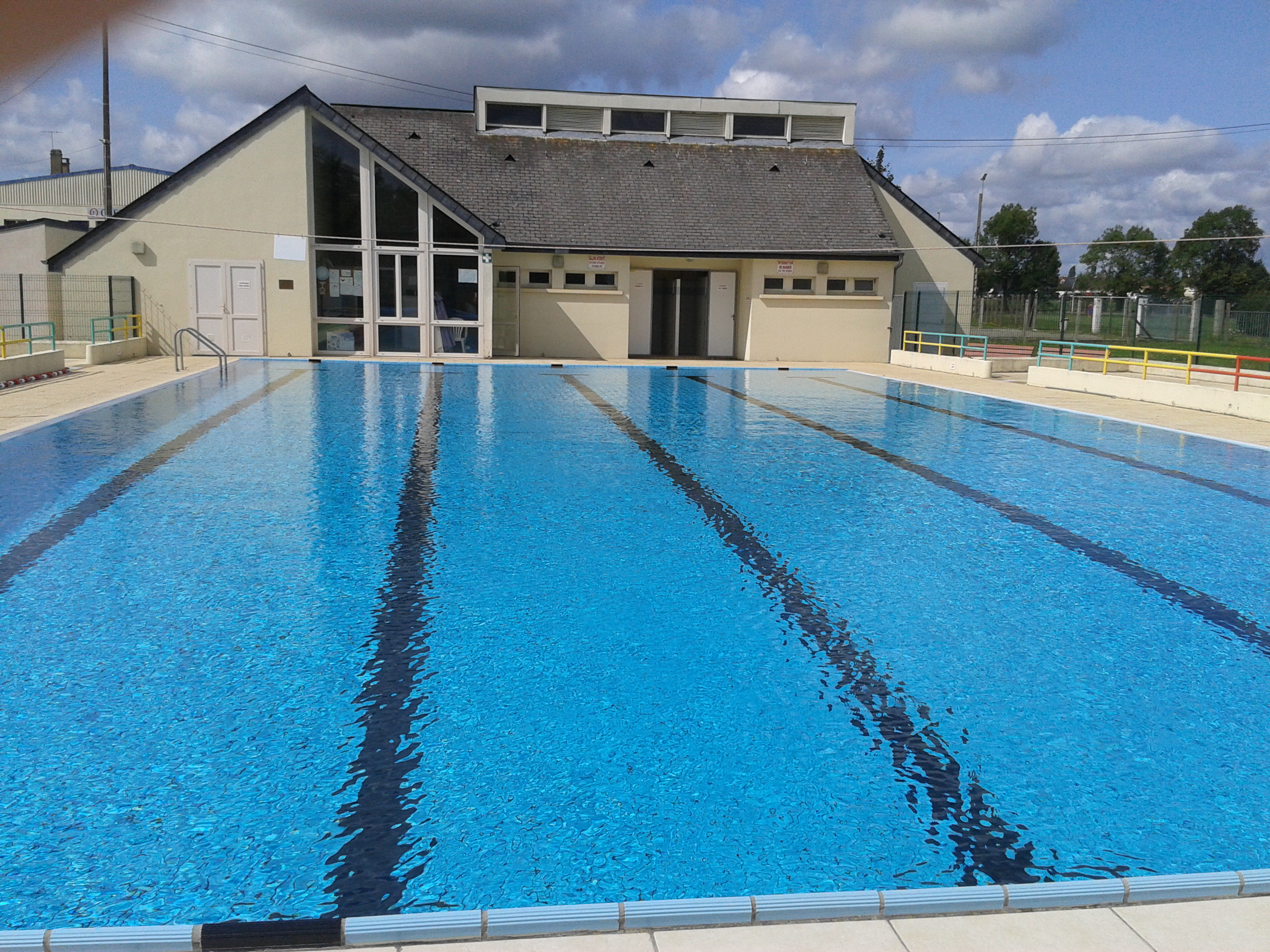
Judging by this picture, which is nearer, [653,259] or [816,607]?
[816,607]

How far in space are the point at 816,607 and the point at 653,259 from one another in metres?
22.8

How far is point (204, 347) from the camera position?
2533cm

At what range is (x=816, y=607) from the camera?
263 inches

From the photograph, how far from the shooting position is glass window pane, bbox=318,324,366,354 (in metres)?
25.5

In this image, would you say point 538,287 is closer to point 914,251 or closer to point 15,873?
point 914,251

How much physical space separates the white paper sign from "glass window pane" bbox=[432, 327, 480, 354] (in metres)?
3.68

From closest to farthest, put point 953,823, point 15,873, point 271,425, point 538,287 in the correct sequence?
point 15,873, point 953,823, point 271,425, point 538,287

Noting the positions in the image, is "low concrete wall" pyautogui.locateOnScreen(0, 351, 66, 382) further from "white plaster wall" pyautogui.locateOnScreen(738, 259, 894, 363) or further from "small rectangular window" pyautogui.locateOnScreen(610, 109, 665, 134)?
"small rectangular window" pyautogui.locateOnScreen(610, 109, 665, 134)

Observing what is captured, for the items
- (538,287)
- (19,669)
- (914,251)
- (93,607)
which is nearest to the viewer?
(19,669)

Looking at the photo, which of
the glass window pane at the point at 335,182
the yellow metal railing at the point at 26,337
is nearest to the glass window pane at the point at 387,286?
the glass window pane at the point at 335,182

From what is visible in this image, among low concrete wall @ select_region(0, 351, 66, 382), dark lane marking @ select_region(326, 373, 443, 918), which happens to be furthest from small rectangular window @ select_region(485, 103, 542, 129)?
dark lane marking @ select_region(326, 373, 443, 918)

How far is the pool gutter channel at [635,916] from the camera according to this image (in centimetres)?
300

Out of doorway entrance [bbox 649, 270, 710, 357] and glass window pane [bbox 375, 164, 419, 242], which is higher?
glass window pane [bbox 375, 164, 419, 242]

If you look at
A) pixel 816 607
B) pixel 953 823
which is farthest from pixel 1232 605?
pixel 953 823
